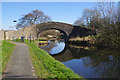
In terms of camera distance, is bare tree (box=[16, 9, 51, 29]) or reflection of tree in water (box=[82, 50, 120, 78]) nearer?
reflection of tree in water (box=[82, 50, 120, 78])

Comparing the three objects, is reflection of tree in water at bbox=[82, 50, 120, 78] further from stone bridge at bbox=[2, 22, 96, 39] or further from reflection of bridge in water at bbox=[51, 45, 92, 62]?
stone bridge at bbox=[2, 22, 96, 39]

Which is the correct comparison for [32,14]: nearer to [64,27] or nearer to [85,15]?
[64,27]

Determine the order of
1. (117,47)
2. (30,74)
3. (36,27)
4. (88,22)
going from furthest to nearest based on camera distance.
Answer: (88,22)
(36,27)
(117,47)
(30,74)

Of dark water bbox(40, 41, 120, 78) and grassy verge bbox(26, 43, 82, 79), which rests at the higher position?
grassy verge bbox(26, 43, 82, 79)

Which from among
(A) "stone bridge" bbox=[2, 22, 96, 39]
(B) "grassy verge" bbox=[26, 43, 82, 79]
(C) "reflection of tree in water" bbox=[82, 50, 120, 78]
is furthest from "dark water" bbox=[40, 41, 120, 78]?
(A) "stone bridge" bbox=[2, 22, 96, 39]

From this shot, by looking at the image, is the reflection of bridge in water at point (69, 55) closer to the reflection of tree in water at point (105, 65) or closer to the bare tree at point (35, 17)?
the reflection of tree in water at point (105, 65)

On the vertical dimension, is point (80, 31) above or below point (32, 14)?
below

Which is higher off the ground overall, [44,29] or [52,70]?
[44,29]

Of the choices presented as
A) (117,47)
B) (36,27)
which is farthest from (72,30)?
(117,47)

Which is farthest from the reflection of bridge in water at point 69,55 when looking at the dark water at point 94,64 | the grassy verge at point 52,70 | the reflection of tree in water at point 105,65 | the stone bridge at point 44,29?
the stone bridge at point 44,29

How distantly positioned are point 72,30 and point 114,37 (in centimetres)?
1906

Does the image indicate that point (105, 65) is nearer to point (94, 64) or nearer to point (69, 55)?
point (94, 64)

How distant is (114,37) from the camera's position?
16562mm

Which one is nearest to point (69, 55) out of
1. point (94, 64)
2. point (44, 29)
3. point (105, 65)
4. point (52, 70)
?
point (94, 64)
